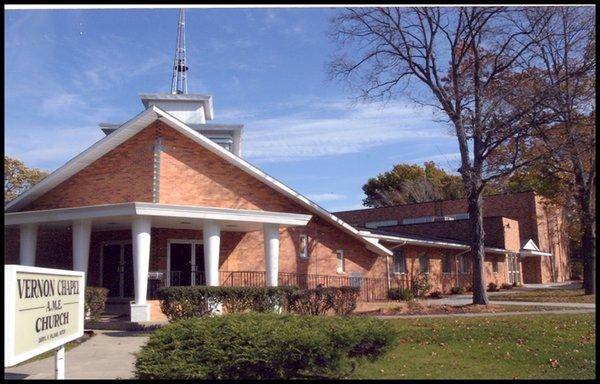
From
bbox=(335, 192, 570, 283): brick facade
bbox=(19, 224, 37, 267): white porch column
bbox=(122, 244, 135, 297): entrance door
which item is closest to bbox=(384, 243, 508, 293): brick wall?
bbox=(335, 192, 570, 283): brick facade

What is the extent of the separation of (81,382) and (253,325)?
235 cm

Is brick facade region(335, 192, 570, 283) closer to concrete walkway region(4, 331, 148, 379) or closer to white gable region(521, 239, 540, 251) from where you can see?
white gable region(521, 239, 540, 251)

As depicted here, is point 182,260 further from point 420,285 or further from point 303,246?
point 420,285

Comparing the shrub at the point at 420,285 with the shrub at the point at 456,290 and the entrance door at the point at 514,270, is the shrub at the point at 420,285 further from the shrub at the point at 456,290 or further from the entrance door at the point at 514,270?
the entrance door at the point at 514,270

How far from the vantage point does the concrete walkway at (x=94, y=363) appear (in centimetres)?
941

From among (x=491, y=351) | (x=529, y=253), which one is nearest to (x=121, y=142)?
(x=491, y=351)

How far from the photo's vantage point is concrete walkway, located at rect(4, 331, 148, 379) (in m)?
9.41

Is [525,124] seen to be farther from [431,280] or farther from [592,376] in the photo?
[592,376]

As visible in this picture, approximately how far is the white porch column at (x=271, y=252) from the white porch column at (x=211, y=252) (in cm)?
198

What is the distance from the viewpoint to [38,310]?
274 inches

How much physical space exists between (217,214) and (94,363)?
8564 millimetres

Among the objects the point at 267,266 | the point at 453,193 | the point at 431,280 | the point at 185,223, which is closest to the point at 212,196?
the point at 185,223

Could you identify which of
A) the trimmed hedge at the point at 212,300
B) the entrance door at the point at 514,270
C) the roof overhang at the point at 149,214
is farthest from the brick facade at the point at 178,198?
the entrance door at the point at 514,270

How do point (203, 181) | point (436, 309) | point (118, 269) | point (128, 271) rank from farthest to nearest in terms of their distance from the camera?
point (118, 269), point (128, 271), point (436, 309), point (203, 181)
